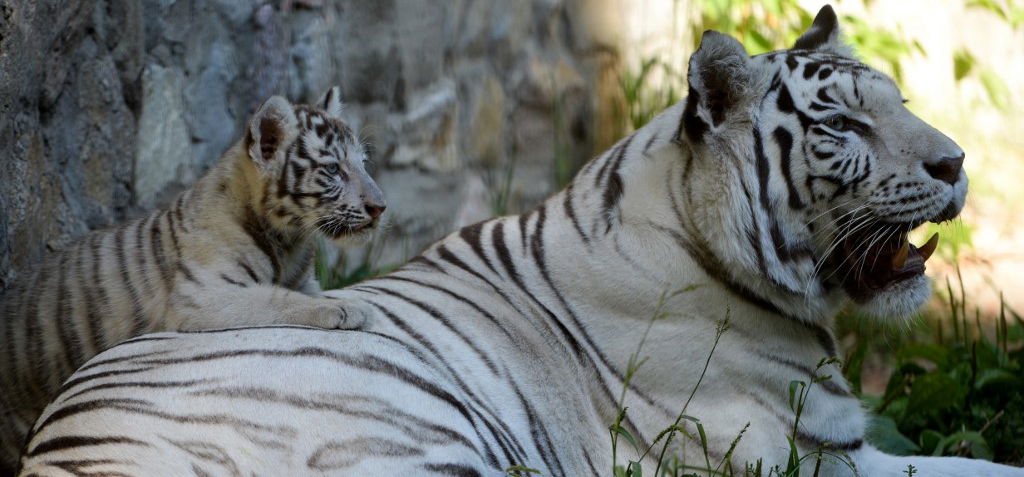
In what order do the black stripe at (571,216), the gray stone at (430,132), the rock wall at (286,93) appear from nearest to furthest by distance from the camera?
the black stripe at (571,216) → the rock wall at (286,93) → the gray stone at (430,132)

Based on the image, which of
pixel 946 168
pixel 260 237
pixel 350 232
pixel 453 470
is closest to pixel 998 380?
pixel 946 168

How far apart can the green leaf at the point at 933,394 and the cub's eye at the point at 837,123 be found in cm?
117

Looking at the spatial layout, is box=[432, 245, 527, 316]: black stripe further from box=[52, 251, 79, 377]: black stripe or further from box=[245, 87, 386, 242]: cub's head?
box=[52, 251, 79, 377]: black stripe

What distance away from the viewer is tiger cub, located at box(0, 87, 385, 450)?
265 cm

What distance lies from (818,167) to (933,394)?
1173 millimetres

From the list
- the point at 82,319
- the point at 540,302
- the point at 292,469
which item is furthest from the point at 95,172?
the point at 292,469

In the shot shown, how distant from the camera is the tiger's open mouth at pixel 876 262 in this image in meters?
2.47

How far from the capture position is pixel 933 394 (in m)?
3.25

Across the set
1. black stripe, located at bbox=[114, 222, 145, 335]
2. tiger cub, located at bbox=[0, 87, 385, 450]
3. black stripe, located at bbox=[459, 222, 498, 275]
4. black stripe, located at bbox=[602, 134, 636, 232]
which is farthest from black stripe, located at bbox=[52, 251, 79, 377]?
black stripe, located at bbox=[602, 134, 636, 232]

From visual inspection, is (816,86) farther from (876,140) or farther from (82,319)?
(82,319)

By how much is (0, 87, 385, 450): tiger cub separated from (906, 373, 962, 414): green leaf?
1.69 meters

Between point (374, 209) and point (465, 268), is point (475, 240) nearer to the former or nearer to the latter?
point (465, 268)

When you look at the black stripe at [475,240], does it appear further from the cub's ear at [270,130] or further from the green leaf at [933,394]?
the green leaf at [933,394]

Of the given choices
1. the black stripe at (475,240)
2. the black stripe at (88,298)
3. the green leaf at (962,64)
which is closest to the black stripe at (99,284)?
the black stripe at (88,298)
